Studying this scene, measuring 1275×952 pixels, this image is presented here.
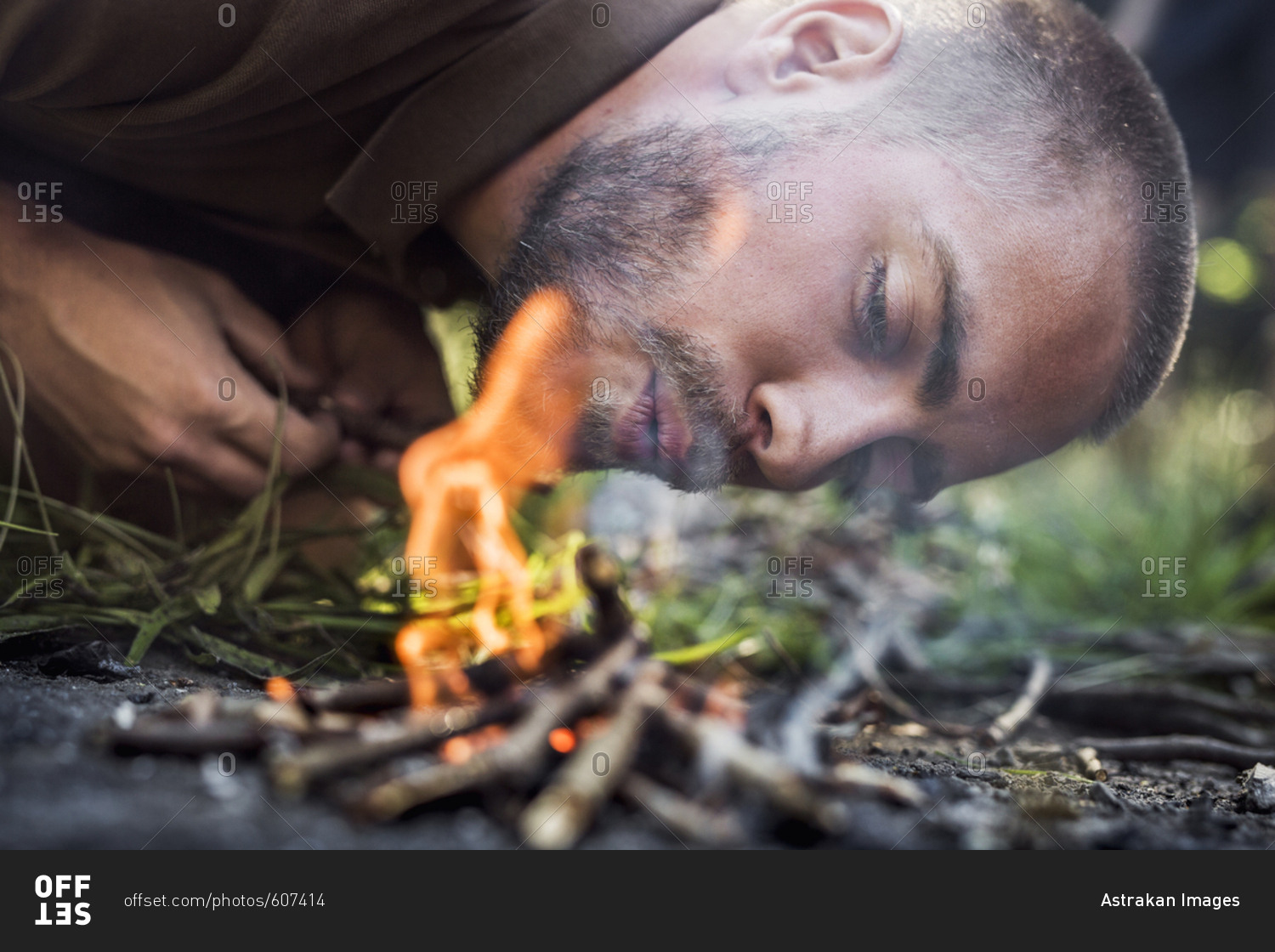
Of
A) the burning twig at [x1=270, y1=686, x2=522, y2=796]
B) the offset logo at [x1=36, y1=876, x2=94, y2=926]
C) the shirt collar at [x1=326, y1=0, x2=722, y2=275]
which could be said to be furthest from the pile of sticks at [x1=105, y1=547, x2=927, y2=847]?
the shirt collar at [x1=326, y1=0, x2=722, y2=275]

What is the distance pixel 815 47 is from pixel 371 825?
1291mm

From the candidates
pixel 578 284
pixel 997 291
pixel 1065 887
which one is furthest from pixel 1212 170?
pixel 1065 887

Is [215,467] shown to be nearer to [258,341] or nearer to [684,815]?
[258,341]

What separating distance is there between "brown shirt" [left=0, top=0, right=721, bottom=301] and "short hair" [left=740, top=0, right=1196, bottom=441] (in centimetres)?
39

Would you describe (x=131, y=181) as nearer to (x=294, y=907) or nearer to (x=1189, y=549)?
(x=294, y=907)

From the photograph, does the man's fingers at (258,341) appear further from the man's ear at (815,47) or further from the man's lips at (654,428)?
the man's ear at (815,47)

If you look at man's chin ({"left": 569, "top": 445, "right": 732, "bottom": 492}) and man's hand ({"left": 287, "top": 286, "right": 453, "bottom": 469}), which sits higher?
man's hand ({"left": 287, "top": 286, "right": 453, "bottom": 469})

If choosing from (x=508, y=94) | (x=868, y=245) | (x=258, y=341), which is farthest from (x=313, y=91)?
(x=868, y=245)

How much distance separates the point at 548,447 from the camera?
142cm

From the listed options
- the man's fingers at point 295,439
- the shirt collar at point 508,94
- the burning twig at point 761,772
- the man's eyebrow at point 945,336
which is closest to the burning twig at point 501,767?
the burning twig at point 761,772

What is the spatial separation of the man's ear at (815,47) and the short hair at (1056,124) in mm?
41

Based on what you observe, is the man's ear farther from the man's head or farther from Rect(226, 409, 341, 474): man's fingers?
Rect(226, 409, 341, 474): man's fingers

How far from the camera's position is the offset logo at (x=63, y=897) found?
712mm

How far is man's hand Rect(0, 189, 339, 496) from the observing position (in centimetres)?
129
